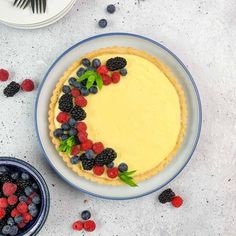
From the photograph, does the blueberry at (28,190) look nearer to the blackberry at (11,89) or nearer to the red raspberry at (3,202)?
the red raspberry at (3,202)

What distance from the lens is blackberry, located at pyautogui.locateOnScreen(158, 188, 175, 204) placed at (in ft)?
5.42

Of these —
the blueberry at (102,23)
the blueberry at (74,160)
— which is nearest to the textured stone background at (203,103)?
the blueberry at (102,23)

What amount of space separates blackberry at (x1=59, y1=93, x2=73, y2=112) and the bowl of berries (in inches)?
7.8

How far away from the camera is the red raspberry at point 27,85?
1.64 m

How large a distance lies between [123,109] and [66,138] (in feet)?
0.65

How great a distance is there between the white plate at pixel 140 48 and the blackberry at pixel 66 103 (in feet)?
0.28

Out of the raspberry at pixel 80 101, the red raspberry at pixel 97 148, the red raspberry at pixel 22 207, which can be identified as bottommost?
the red raspberry at pixel 22 207

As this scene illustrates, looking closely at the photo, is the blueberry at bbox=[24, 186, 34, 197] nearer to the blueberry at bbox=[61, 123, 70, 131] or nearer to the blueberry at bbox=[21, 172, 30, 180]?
the blueberry at bbox=[21, 172, 30, 180]

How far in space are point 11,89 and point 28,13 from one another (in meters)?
0.24

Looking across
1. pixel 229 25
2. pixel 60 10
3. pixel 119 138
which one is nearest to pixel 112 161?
pixel 119 138

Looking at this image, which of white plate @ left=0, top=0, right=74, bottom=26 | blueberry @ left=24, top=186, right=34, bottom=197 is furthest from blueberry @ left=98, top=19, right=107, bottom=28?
blueberry @ left=24, top=186, right=34, bottom=197

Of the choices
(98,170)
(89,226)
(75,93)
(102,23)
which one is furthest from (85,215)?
(102,23)

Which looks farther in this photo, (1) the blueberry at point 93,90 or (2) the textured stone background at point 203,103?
(2) the textured stone background at point 203,103

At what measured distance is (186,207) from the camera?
1713 millimetres
